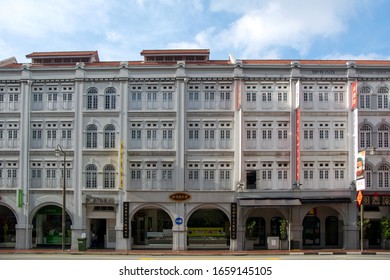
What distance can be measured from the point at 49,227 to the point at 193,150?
11598 millimetres

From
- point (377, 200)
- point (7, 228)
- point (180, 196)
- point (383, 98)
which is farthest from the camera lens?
point (7, 228)

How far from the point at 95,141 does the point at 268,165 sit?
39.0 feet

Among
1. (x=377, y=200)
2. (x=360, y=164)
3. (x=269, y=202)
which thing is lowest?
(x=269, y=202)

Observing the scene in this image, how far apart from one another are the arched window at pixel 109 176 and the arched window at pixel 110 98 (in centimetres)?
406

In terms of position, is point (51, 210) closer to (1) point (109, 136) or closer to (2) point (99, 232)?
(2) point (99, 232)

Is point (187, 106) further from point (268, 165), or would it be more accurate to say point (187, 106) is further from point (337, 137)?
point (337, 137)

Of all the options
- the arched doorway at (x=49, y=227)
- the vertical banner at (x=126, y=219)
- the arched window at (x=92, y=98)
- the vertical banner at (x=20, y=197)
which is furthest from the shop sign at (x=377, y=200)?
the vertical banner at (x=20, y=197)

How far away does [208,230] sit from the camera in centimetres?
3138

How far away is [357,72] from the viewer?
3103 cm

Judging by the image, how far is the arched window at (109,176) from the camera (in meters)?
31.1

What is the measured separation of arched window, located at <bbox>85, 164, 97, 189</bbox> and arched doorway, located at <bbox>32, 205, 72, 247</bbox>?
2.79m

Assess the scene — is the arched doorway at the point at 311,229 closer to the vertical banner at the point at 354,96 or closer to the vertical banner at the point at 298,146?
the vertical banner at the point at 298,146

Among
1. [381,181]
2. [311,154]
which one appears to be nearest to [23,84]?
[311,154]

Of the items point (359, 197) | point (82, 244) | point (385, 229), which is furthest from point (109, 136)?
point (385, 229)
